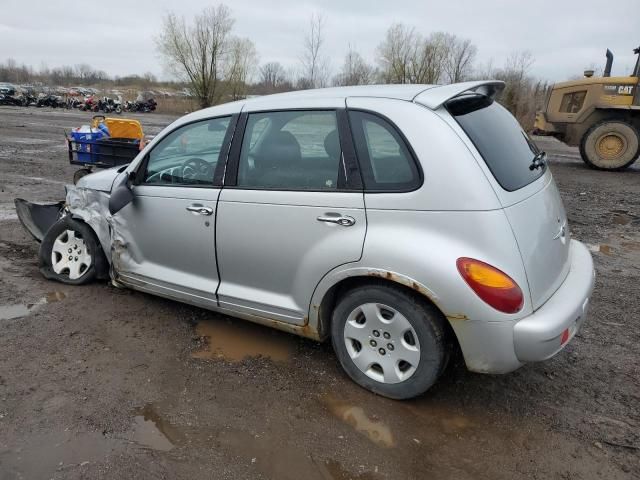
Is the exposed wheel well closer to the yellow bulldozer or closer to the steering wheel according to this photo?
the steering wheel

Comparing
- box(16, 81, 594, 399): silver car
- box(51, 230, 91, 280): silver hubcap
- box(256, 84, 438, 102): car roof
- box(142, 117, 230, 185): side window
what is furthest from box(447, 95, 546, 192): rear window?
box(51, 230, 91, 280): silver hubcap

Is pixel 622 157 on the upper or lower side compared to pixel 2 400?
upper

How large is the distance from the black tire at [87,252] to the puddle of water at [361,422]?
248cm

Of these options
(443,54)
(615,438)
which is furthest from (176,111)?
(615,438)

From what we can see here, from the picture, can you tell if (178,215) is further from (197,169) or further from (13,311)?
(13,311)

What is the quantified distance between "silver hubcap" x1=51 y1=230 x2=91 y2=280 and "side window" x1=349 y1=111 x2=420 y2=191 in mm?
2797

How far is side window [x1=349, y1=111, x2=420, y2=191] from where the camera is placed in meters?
2.65

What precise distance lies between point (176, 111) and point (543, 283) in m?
39.8

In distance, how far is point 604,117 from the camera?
38.5ft

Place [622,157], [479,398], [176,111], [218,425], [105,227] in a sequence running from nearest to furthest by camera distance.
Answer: [218,425], [479,398], [105,227], [622,157], [176,111]

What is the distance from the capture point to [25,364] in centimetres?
319

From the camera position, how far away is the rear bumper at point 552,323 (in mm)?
2424

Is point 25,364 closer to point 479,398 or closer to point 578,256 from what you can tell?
point 479,398

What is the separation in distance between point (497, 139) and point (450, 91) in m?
0.40
